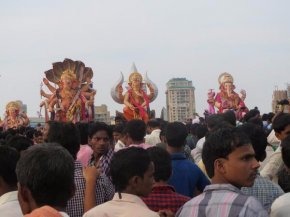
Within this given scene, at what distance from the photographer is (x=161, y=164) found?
11.5ft

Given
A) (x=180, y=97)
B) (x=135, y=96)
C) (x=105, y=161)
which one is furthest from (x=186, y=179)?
(x=180, y=97)

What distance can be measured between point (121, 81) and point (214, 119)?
16202mm

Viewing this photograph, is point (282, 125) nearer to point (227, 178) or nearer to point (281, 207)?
point (281, 207)

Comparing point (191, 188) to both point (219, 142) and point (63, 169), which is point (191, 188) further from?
point (63, 169)

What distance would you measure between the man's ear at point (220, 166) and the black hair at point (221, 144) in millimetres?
20

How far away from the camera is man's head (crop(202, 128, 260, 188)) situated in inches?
103

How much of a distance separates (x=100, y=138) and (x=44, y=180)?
2.40 meters

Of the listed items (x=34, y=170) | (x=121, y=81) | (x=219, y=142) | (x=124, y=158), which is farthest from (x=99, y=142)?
(x=121, y=81)

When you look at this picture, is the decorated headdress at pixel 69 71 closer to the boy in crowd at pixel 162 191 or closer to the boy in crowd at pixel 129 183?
the boy in crowd at pixel 162 191

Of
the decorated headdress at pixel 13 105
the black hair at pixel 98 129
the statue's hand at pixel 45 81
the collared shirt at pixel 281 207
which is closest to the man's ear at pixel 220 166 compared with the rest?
the collared shirt at pixel 281 207

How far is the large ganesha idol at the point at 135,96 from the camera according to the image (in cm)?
2081

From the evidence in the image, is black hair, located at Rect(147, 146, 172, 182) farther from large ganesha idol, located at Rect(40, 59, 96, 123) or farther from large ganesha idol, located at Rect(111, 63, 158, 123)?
large ganesha idol, located at Rect(40, 59, 96, 123)

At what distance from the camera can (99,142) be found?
462 cm

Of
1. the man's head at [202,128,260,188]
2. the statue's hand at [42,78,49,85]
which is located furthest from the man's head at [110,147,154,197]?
the statue's hand at [42,78,49,85]
